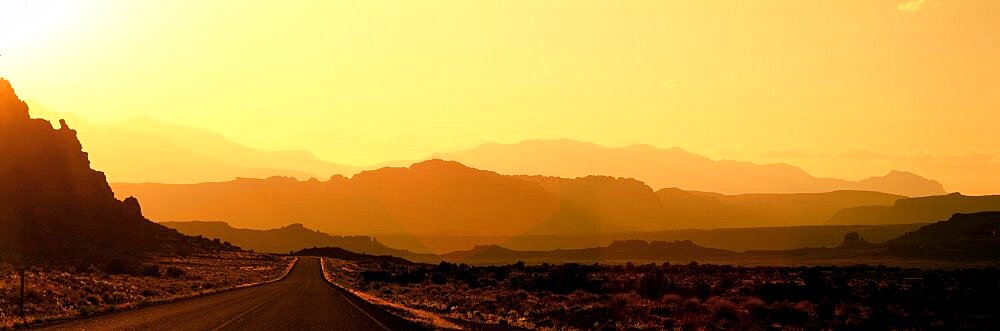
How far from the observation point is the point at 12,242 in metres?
105

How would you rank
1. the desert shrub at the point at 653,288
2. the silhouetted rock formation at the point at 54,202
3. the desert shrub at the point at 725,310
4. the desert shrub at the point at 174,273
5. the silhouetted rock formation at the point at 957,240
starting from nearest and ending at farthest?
the desert shrub at the point at 725,310, the desert shrub at the point at 653,288, the desert shrub at the point at 174,273, the silhouetted rock formation at the point at 54,202, the silhouetted rock formation at the point at 957,240

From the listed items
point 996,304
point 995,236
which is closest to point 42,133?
point 996,304

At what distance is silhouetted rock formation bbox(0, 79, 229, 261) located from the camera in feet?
352

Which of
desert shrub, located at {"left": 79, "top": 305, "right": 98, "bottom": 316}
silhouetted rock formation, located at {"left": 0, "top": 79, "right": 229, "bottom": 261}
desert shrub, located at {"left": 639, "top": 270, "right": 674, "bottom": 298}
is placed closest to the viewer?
desert shrub, located at {"left": 79, "top": 305, "right": 98, "bottom": 316}

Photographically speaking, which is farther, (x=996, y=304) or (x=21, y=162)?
(x=21, y=162)

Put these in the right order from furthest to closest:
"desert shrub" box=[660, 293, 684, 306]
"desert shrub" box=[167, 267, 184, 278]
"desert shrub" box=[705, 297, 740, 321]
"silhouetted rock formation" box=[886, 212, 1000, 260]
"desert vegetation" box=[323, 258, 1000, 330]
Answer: "silhouetted rock formation" box=[886, 212, 1000, 260] < "desert shrub" box=[167, 267, 184, 278] < "desert shrub" box=[660, 293, 684, 306] < "desert shrub" box=[705, 297, 740, 321] < "desert vegetation" box=[323, 258, 1000, 330]

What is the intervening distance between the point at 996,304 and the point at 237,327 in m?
33.7

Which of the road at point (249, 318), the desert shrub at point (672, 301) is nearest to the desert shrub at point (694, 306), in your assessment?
the desert shrub at point (672, 301)

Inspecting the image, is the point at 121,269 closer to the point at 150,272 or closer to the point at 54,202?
the point at 150,272

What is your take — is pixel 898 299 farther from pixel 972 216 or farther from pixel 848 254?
pixel 972 216

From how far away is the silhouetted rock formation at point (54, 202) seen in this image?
107 meters

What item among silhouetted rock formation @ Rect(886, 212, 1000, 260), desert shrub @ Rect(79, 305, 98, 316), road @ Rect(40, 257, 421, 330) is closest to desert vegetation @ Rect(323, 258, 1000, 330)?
road @ Rect(40, 257, 421, 330)

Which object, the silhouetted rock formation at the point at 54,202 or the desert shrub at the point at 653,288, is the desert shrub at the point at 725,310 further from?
the silhouetted rock formation at the point at 54,202

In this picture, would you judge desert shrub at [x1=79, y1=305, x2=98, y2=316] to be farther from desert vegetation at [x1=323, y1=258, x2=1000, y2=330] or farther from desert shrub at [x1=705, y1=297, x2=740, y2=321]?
desert shrub at [x1=705, y1=297, x2=740, y2=321]
